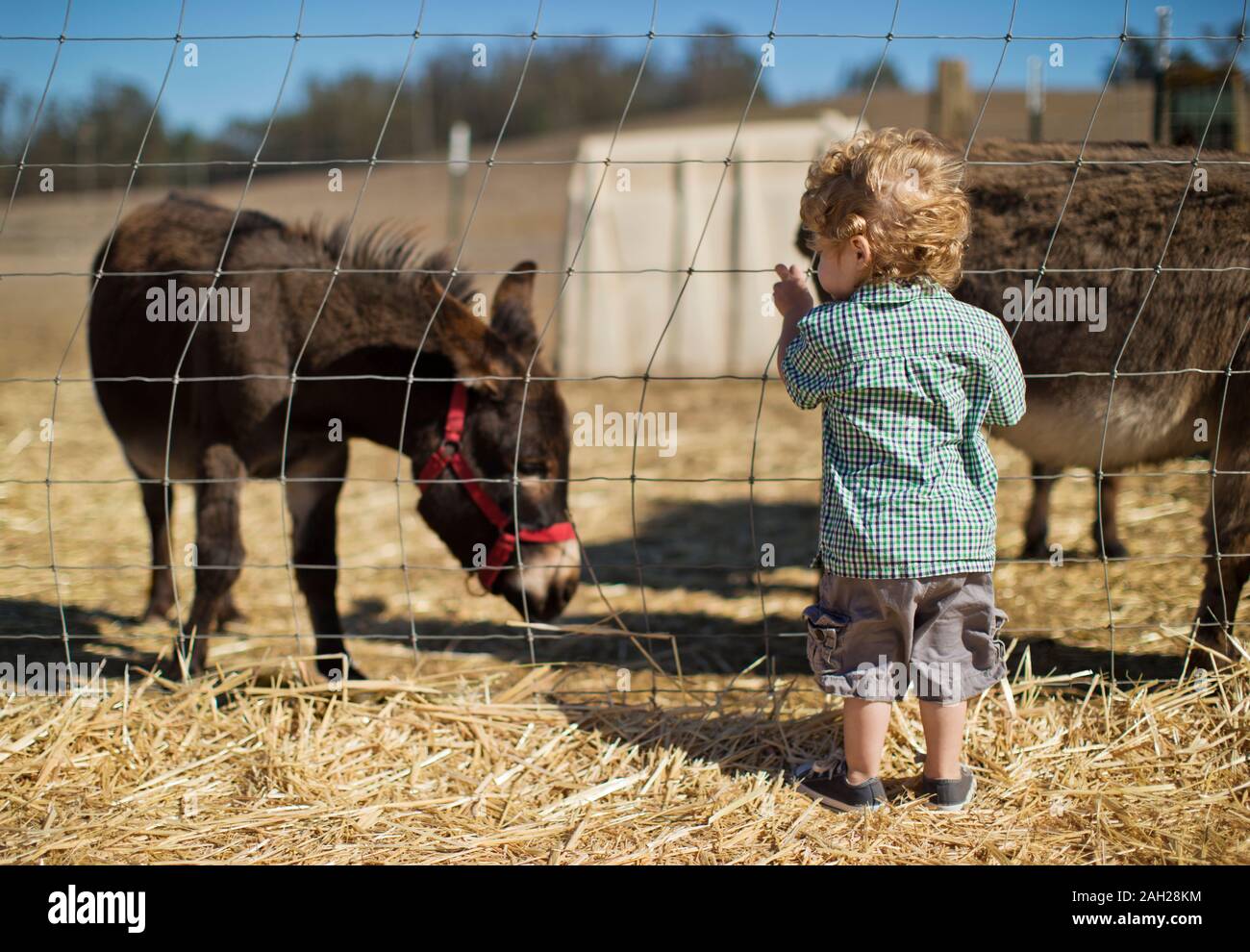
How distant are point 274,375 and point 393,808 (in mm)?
1739

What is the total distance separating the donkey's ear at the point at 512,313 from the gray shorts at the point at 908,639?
168 cm

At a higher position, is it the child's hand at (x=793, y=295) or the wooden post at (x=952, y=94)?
the wooden post at (x=952, y=94)

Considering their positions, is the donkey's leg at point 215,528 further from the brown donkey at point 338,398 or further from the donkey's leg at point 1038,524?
the donkey's leg at point 1038,524

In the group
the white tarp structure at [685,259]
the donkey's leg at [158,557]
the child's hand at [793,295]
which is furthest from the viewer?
the white tarp structure at [685,259]

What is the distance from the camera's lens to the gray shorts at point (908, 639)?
2.56m

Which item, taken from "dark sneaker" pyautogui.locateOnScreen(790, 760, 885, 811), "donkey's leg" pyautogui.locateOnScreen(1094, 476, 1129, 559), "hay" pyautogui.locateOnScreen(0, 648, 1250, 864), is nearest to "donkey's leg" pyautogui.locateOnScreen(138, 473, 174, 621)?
"hay" pyautogui.locateOnScreen(0, 648, 1250, 864)

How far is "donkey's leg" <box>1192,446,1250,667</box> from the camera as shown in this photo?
3.38m

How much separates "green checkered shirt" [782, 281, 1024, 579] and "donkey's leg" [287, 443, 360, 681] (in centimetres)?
232

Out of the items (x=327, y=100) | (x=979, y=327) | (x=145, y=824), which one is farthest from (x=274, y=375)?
(x=327, y=100)

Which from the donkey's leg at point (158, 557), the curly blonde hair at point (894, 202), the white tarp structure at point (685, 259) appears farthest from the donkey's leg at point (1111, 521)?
the white tarp structure at point (685, 259)

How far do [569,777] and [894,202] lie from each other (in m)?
1.89

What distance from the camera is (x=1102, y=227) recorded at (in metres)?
3.60

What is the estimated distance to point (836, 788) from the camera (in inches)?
110

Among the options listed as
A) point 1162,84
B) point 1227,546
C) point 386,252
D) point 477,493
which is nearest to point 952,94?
point 1162,84
